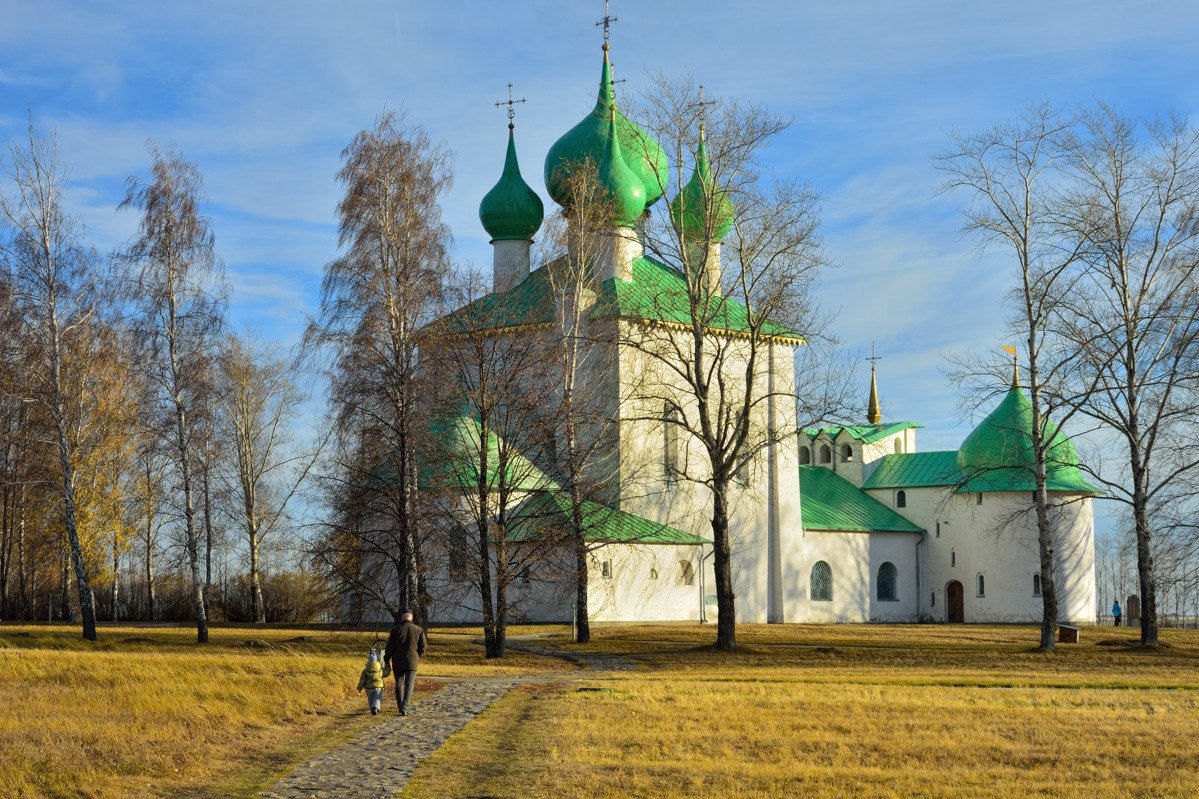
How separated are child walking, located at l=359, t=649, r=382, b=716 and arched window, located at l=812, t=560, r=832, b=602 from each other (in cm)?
3364

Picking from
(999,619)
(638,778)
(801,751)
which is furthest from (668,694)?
(999,619)

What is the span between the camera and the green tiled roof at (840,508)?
5062cm

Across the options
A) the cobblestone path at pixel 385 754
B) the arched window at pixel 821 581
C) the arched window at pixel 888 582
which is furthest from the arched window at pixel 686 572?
the cobblestone path at pixel 385 754

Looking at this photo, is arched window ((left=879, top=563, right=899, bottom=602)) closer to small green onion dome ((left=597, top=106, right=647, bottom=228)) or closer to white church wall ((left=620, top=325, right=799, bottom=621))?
white church wall ((left=620, top=325, right=799, bottom=621))

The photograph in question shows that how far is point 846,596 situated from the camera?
50219 millimetres

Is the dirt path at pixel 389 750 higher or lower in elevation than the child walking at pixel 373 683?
lower

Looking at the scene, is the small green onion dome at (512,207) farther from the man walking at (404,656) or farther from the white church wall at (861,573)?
the man walking at (404,656)

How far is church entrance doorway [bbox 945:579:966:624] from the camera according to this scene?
53.0 m

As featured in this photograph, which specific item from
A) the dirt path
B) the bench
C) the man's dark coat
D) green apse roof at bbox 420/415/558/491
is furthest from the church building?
the man's dark coat

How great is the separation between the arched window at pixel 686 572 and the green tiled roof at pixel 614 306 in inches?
282

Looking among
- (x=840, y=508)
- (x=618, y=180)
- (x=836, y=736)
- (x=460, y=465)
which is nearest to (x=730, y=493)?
(x=840, y=508)

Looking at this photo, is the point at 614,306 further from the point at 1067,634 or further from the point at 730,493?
the point at 1067,634

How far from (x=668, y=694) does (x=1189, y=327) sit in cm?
1782

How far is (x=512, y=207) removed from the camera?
149 ft
